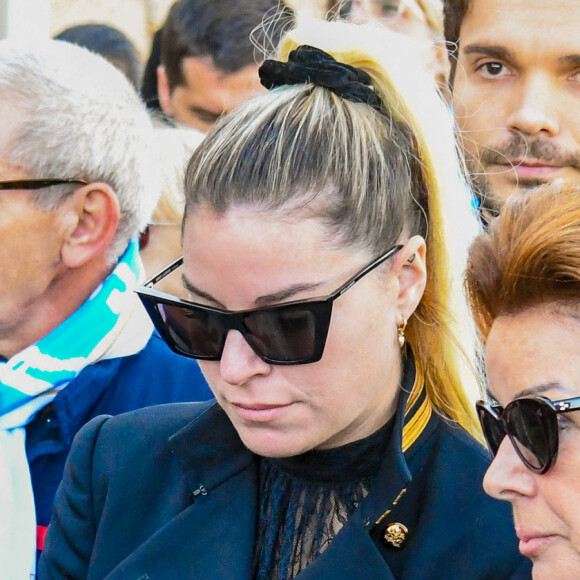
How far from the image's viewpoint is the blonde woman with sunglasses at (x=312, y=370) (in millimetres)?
1877

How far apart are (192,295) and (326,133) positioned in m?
0.40

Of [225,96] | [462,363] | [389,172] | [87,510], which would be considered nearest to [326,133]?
[389,172]

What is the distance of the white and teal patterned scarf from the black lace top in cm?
80

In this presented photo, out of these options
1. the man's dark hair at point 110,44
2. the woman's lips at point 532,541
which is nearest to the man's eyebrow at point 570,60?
the woman's lips at point 532,541

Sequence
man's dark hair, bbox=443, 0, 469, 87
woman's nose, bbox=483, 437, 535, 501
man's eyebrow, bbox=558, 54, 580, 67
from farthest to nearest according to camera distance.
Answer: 1. man's dark hair, bbox=443, 0, 469, 87
2. man's eyebrow, bbox=558, 54, 580, 67
3. woman's nose, bbox=483, 437, 535, 501

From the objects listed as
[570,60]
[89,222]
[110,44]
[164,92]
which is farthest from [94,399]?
[110,44]

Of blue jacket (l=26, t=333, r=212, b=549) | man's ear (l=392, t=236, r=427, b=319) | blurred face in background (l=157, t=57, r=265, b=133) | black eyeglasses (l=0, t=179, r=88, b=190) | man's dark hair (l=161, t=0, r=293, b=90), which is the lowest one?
blue jacket (l=26, t=333, r=212, b=549)

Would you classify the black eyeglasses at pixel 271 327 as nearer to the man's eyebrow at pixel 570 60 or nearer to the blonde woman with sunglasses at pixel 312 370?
the blonde woman with sunglasses at pixel 312 370

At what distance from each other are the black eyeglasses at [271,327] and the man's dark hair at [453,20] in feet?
3.87

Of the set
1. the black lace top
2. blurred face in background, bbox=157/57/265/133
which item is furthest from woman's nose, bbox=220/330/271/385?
blurred face in background, bbox=157/57/265/133

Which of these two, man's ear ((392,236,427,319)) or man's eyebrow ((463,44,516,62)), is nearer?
man's ear ((392,236,427,319))

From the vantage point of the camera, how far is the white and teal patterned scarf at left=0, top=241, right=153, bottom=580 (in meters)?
2.57

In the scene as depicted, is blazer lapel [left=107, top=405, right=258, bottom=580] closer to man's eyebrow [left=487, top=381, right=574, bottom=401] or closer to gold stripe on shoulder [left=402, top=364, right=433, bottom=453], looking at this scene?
gold stripe on shoulder [left=402, top=364, right=433, bottom=453]

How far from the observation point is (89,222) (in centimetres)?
269
